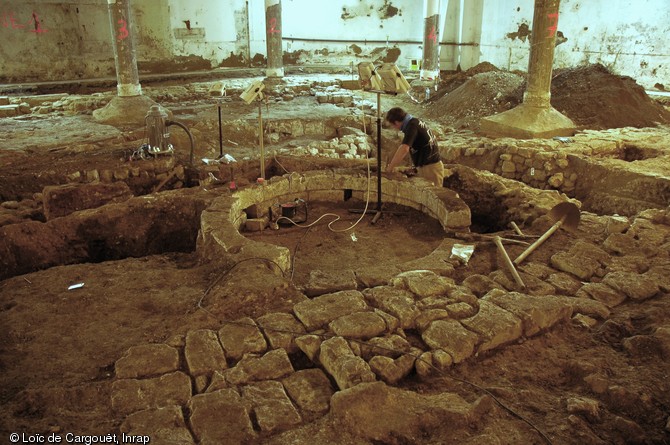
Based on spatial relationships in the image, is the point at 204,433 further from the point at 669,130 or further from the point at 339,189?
the point at 669,130

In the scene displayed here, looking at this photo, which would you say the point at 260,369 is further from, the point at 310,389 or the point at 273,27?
the point at 273,27

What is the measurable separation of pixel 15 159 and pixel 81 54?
8.66 m

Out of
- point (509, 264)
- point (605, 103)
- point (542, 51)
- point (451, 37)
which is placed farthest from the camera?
point (451, 37)

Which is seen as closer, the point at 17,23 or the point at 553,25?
the point at 553,25

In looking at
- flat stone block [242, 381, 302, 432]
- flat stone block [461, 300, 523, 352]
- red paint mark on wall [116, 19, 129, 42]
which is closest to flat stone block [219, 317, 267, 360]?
flat stone block [242, 381, 302, 432]

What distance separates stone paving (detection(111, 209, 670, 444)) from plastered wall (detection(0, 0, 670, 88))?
9.47 meters

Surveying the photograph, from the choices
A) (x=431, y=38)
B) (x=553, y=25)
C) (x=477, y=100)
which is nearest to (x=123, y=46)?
(x=477, y=100)

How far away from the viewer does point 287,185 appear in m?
6.34

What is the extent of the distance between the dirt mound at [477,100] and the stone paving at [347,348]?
275 inches

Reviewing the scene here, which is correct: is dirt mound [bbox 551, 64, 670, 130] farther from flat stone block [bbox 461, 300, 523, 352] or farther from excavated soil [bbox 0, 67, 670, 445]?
flat stone block [bbox 461, 300, 523, 352]

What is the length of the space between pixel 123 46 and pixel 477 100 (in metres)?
7.48

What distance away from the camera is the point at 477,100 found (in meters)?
11.3

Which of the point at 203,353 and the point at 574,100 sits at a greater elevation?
the point at 574,100

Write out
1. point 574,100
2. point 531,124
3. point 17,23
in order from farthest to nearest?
1. point 17,23
2. point 574,100
3. point 531,124
